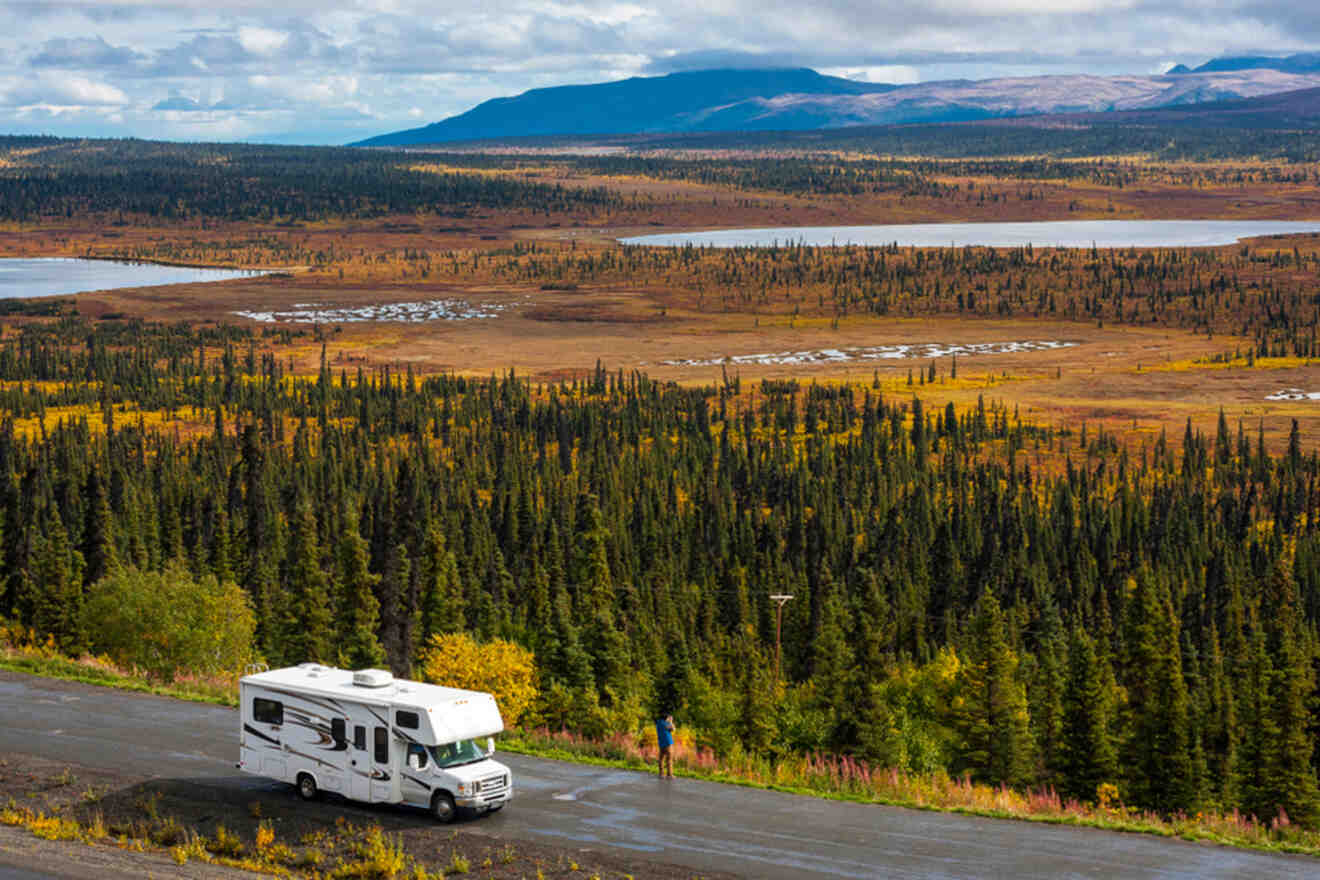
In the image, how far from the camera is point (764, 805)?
4312 centimetres

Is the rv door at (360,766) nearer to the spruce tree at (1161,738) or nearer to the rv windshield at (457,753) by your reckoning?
the rv windshield at (457,753)

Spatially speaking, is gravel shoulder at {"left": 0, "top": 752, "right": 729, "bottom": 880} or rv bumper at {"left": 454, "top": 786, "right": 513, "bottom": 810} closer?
gravel shoulder at {"left": 0, "top": 752, "right": 729, "bottom": 880}

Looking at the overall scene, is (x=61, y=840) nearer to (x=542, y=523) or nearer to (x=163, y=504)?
(x=542, y=523)

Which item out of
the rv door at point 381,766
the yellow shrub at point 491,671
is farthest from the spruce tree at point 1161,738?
the rv door at point 381,766

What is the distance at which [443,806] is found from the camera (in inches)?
1578

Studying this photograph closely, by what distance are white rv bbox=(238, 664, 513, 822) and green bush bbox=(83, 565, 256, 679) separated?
39.9m

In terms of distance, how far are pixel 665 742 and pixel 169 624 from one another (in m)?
50.0

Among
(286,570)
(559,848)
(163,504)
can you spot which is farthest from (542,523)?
(559,848)

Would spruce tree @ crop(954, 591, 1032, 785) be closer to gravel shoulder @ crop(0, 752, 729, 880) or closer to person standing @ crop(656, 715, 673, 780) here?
person standing @ crop(656, 715, 673, 780)

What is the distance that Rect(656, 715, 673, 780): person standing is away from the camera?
44.8 meters

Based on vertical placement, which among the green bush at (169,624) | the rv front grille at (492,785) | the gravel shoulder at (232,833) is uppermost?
the rv front grille at (492,785)

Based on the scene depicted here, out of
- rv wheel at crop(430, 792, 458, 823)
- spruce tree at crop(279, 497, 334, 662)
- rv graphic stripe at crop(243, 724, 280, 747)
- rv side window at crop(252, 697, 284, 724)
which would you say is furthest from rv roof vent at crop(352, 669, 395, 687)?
spruce tree at crop(279, 497, 334, 662)

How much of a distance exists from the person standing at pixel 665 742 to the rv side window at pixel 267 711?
37.1 feet

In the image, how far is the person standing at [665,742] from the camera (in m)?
44.8
